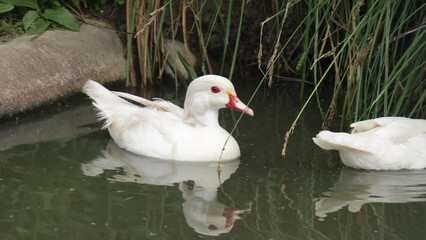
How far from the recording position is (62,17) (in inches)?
343

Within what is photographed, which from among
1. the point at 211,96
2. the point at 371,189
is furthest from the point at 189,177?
the point at 371,189

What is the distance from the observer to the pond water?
219 inches

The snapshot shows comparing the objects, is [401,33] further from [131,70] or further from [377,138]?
[131,70]

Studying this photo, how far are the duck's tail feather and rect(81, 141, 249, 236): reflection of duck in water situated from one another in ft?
0.67

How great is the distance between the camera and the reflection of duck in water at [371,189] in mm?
6059

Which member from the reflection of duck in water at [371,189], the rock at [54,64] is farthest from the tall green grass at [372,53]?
the rock at [54,64]

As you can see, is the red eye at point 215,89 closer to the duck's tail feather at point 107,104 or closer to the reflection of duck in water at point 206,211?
the duck's tail feather at point 107,104

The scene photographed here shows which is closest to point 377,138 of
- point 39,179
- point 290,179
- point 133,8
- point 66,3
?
point 290,179

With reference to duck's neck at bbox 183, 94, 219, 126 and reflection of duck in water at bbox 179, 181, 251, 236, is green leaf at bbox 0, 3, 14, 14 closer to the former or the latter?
duck's neck at bbox 183, 94, 219, 126

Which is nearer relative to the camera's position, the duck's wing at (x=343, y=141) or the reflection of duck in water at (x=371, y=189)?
the reflection of duck in water at (x=371, y=189)

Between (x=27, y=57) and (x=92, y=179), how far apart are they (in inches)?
81.5

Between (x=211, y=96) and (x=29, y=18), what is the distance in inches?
91.7

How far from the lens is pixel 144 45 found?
28.2 feet

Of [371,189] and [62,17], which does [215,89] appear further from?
[62,17]
